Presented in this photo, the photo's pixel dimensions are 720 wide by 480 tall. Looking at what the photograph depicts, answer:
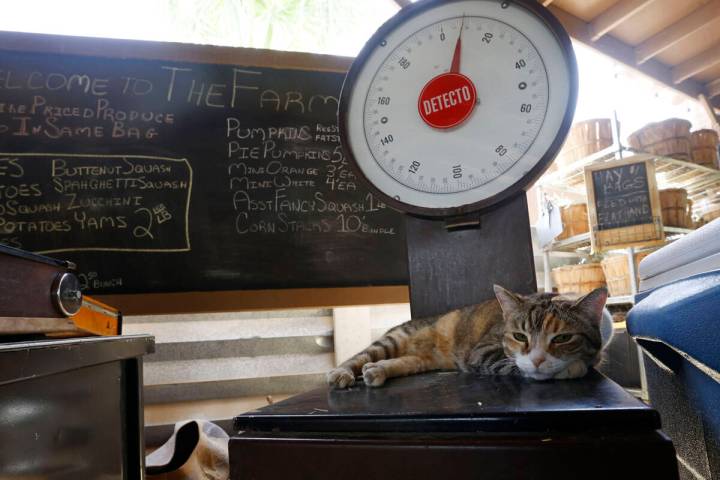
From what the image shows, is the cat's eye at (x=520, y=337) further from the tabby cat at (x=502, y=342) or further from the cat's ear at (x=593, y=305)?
the cat's ear at (x=593, y=305)

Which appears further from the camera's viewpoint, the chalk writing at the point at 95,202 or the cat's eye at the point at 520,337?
the chalk writing at the point at 95,202

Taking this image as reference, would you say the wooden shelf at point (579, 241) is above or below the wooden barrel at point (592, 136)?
below

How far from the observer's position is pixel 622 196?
3520mm

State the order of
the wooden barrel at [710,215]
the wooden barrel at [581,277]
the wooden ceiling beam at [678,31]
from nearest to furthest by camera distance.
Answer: the wooden ceiling beam at [678,31], the wooden barrel at [581,277], the wooden barrel at [710,215]

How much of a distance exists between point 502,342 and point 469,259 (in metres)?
0.18

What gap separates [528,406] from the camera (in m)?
0.44

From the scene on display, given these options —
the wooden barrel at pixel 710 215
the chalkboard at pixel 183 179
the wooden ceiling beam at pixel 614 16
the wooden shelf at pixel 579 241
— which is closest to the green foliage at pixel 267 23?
the chalkboard at pixel 183 179

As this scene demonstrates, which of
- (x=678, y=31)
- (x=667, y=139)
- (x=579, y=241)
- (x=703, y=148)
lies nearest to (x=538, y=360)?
(x=678, y=31)

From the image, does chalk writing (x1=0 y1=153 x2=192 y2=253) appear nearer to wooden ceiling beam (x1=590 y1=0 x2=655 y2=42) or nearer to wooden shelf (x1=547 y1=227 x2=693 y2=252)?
wooden ceiling beam (x1=590 y1=0 x2=655 y2=42)

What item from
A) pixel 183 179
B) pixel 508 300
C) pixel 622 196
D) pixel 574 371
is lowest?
pixel 574 371

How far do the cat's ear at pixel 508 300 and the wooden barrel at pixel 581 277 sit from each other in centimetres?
320

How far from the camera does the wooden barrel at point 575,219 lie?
3980mm

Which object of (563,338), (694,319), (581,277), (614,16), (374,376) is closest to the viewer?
(694,319)

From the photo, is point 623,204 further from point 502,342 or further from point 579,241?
point 502,342
